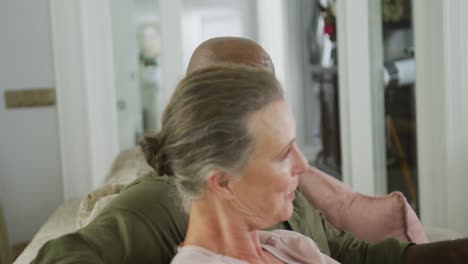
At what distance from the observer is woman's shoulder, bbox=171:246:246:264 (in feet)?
3.45

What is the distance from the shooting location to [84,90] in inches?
127

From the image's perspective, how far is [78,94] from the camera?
3.23 m

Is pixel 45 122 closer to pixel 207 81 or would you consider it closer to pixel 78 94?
pixel 78 94

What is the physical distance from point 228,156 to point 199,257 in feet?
0.58

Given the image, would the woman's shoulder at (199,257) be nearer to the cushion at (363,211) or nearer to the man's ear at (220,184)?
the man's ear at (220,184)

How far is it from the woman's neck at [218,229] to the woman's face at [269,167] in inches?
1.2

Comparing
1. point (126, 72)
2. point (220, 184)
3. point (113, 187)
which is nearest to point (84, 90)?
point (126, 72)

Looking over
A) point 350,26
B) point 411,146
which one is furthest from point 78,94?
point 411,146

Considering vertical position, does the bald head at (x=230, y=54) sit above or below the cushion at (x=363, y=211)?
above

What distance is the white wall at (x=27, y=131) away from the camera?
10.4 ft

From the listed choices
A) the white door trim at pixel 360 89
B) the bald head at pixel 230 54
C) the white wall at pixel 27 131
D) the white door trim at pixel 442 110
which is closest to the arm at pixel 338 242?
the bald head at pixel 230 54

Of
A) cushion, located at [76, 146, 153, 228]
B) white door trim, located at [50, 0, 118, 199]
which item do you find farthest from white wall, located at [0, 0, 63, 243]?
cushion, located at [76, 146, 153, 228]

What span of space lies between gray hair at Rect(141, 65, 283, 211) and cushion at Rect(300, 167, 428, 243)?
0.72m

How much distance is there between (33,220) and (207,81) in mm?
2505
